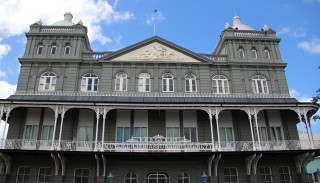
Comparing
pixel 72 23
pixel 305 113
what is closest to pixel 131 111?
pixel 72 23

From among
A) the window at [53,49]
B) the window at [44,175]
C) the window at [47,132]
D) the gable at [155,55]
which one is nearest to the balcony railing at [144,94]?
the window at [47,132]

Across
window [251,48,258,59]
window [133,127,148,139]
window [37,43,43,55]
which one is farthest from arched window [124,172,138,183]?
window [251,48,258,59]

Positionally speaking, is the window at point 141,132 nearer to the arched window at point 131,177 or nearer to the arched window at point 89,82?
the arched window at point 131,177

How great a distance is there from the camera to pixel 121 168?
2231 cm

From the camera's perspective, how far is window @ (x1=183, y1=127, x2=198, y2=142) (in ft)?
78.5

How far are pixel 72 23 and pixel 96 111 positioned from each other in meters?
11.3

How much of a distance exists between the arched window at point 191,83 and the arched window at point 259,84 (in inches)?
208

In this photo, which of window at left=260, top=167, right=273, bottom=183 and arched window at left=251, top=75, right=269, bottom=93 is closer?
window at left=260, top=167, right=273, bottom=183

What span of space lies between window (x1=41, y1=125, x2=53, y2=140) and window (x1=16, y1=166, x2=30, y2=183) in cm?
255

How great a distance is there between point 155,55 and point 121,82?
4.03 m

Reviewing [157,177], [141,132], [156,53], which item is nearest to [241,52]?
[156,53]

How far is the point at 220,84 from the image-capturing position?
2686 centimetres

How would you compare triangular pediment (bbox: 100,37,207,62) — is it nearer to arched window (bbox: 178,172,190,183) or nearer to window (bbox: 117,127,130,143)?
window (bbox: 117,127,130,143)

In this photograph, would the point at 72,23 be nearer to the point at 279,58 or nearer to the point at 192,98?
the point at 192,98
